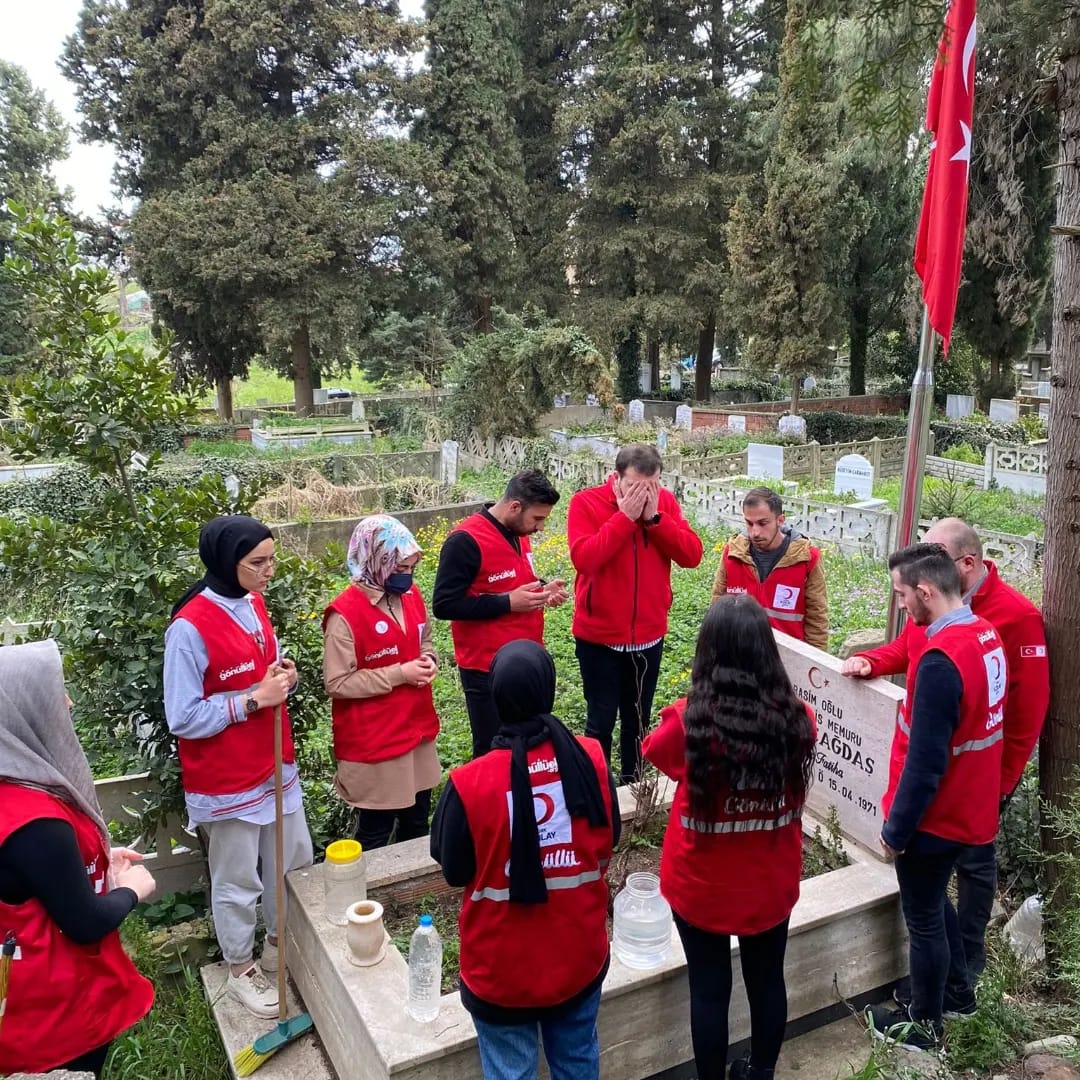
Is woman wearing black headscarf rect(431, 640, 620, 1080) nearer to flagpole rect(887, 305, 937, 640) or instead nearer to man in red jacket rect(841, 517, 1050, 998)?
man in red jacket rect(841, 517, 1050, 998)

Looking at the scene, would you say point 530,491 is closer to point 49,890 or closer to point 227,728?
point 227,728

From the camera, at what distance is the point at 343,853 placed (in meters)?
3.25

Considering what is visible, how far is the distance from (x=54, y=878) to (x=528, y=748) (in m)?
1.11

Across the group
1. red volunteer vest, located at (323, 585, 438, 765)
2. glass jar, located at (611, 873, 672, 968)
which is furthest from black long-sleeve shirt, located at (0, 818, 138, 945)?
glass jar, located at (611, 873, 672, 968)

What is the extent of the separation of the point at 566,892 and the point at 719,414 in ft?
81.5

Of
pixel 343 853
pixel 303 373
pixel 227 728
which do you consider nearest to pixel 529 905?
pixel 343 853

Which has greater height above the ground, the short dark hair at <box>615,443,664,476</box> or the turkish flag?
the turkish flag

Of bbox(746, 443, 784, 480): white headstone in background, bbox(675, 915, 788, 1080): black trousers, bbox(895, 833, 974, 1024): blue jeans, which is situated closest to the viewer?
bbox(675, 915, 788, 1080): black trousers

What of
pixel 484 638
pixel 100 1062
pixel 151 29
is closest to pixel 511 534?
pixel 484 638

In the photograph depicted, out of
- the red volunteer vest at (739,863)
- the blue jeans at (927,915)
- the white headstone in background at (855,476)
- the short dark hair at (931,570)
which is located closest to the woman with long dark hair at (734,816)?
the red volunteer vest at (739,863)

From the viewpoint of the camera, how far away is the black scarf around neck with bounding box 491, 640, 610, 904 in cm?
215

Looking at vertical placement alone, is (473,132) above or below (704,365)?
above

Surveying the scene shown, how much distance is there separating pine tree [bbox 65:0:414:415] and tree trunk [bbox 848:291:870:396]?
47.8 feet

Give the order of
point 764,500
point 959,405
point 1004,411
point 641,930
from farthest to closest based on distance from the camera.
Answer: point 959,405 → point 1004,411 → point 764,500 → point 641,930
